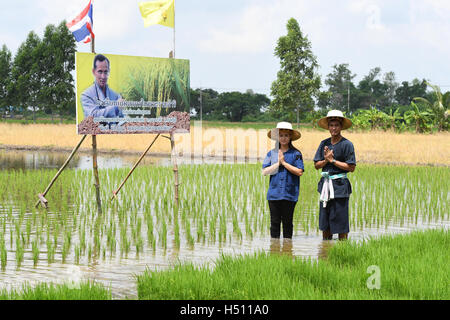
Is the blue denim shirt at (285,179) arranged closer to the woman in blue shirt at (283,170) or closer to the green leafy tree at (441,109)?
the woman in blue shirt at (283,170)

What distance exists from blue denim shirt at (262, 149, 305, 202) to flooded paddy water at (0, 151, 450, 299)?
66 cm

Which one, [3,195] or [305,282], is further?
[3,195]

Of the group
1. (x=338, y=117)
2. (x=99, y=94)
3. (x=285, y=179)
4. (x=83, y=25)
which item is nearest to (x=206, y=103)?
(x=83, y=25)

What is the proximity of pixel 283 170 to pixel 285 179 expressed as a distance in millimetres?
109

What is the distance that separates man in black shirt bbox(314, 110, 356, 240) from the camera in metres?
7.07

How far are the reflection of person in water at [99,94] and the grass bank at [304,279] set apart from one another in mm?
5195

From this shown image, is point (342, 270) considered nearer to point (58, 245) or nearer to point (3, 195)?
point (58, 245)

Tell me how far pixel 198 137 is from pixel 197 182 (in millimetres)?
15354

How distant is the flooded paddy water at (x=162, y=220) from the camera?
6723 mm

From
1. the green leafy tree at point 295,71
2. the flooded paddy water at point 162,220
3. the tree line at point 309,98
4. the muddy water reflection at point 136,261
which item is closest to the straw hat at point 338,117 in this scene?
the muddy water reflection at point 136,261

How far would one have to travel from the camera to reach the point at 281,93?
40.3 m

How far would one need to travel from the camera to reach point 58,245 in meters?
7.68

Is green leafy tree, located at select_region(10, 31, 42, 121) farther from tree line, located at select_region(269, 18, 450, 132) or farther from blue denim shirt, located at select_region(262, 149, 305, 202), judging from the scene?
blue denim shirt, located at select_region(262, 149, 305, 202)
